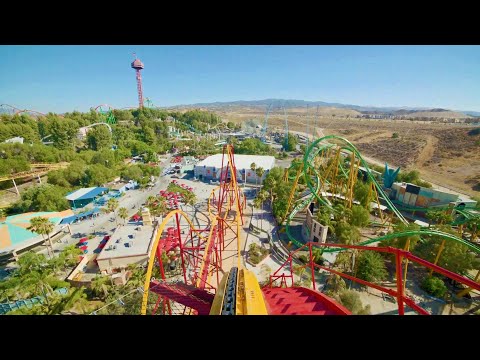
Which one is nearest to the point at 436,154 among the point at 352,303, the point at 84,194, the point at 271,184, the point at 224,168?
the point at 271,184

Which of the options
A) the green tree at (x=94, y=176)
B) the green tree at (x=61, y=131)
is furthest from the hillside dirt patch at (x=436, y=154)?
the green tree at (x=61, y=131)

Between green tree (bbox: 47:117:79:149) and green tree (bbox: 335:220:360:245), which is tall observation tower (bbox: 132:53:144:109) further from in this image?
green tree (bbox: 335:220:360:245)

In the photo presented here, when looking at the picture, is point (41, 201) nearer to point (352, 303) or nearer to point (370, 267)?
point (352, 303)

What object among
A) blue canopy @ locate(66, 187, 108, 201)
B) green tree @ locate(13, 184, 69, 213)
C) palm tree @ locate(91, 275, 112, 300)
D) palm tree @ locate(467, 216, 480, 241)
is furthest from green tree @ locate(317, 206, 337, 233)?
green tree @ locate(13, 184, 69, 213)

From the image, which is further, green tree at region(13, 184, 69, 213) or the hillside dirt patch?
the hillside dirt patch
